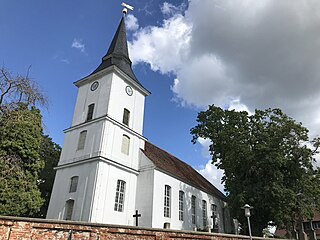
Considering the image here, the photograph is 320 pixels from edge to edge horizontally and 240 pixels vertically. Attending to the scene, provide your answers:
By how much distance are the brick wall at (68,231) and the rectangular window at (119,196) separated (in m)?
9.25

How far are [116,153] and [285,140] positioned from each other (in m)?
13.5

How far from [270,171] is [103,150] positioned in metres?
13.0

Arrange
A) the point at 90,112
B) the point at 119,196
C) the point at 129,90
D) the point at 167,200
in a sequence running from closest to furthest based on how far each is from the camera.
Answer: the point at 119,196 → the point at 167,200 → the point at 90,112 → the point at 129,90

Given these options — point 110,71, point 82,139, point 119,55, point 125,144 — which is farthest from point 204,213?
point 119,55

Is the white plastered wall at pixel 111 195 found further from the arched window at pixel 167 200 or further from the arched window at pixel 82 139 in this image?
the arched window at pixel 82 139

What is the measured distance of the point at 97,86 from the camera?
23.5m

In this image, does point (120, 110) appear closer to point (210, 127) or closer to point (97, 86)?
point (97, 86)

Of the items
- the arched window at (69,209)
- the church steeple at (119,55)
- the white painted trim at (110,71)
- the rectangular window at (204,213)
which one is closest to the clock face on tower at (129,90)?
the white painted trim at (110,71)

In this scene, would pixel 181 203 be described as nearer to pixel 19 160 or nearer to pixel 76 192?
pixel 76 192

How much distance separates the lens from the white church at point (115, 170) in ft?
61.5

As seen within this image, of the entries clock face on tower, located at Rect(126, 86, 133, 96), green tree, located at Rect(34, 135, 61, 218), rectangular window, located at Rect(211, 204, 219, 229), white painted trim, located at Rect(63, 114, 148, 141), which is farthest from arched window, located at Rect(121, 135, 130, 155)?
rectangular window, located at Rect(211, 204, 219, 229)

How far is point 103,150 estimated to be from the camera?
64.0 feet

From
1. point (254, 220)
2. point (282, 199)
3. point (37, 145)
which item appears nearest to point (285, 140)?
point (282, 199)

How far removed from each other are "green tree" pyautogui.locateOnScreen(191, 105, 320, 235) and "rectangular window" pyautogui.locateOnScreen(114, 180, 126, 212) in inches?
346
